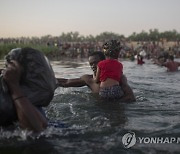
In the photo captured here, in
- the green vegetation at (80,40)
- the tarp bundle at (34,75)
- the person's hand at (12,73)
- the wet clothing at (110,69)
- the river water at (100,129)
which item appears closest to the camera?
the person's hand at (12,73)

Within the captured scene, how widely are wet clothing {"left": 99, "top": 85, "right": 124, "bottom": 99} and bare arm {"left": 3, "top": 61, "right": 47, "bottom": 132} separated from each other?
3215 millimetres

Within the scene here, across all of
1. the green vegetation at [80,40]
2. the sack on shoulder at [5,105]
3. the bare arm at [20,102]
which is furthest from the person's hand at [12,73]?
the green vegetation at [80,40]

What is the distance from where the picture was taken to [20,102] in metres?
3.17

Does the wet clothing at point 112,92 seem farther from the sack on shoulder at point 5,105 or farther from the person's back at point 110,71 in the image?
the sack on shoulder at point 5,105

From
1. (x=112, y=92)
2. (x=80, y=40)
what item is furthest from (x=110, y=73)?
(x=80, y=40)

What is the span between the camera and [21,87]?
3.27 metres

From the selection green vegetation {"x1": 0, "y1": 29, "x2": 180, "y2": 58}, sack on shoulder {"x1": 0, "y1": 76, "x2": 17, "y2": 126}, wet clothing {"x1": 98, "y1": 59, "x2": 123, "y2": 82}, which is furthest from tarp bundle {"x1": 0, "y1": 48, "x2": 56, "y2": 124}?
green vegetation {"x1": 0, "y1": 29, "x2": 180, "y2": 58}

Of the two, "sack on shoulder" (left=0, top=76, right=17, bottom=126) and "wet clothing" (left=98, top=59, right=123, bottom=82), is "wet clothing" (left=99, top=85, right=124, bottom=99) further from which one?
"sack on shoulder" (left=0, top=76, right=17, bottom=126)

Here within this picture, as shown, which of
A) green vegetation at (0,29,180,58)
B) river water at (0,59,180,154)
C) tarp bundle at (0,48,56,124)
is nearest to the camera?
tarp bundle at (0,48,56,124)

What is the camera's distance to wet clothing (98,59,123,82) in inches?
248

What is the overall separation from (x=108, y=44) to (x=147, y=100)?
145 cm

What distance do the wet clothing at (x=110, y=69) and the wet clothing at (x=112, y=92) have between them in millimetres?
171

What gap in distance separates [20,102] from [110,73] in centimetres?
331

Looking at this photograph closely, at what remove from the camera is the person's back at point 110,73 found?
632cm
